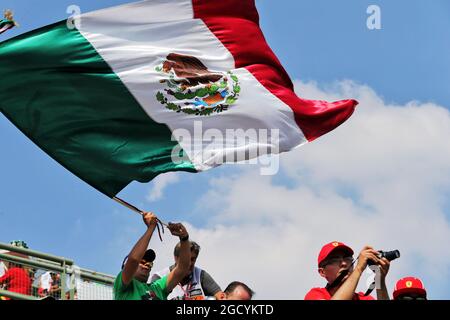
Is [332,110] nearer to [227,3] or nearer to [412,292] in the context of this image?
[227,3]

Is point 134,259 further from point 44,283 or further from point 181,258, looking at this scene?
point 44,283

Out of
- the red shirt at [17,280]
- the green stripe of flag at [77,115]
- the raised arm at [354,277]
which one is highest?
the green stripe of flag at [77,115]

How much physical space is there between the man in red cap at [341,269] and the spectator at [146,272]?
1.85 m

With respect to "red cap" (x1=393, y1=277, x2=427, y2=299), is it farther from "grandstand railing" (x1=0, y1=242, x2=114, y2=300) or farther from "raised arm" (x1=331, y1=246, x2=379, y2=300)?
"grandstand railing" (x1=0, y1=242, x2=114, y2=300)

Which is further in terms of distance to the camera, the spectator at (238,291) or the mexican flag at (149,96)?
the mexican flag at (149,96)


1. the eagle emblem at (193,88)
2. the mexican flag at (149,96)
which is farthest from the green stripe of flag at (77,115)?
the eagle emblem at (193,88)

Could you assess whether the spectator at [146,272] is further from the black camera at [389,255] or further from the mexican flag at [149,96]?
the black camera at [389,255]

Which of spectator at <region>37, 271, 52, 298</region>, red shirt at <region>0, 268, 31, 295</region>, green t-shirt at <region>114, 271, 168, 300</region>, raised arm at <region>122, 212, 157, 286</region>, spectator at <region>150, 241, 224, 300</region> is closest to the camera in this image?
raised arm at <region>122, 212, 157, 286</region>

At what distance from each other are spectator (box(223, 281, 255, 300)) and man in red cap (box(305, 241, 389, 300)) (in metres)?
0.69

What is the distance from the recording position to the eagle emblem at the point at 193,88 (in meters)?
14.0

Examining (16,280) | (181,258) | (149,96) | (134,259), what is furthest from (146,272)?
(16,280)

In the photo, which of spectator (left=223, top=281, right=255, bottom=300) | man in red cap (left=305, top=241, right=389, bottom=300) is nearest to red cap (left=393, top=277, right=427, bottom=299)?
man in red cap (left=305, top=241, right=389, bottom=300)

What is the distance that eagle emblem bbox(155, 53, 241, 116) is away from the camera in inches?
551

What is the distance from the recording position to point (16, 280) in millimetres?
15367
